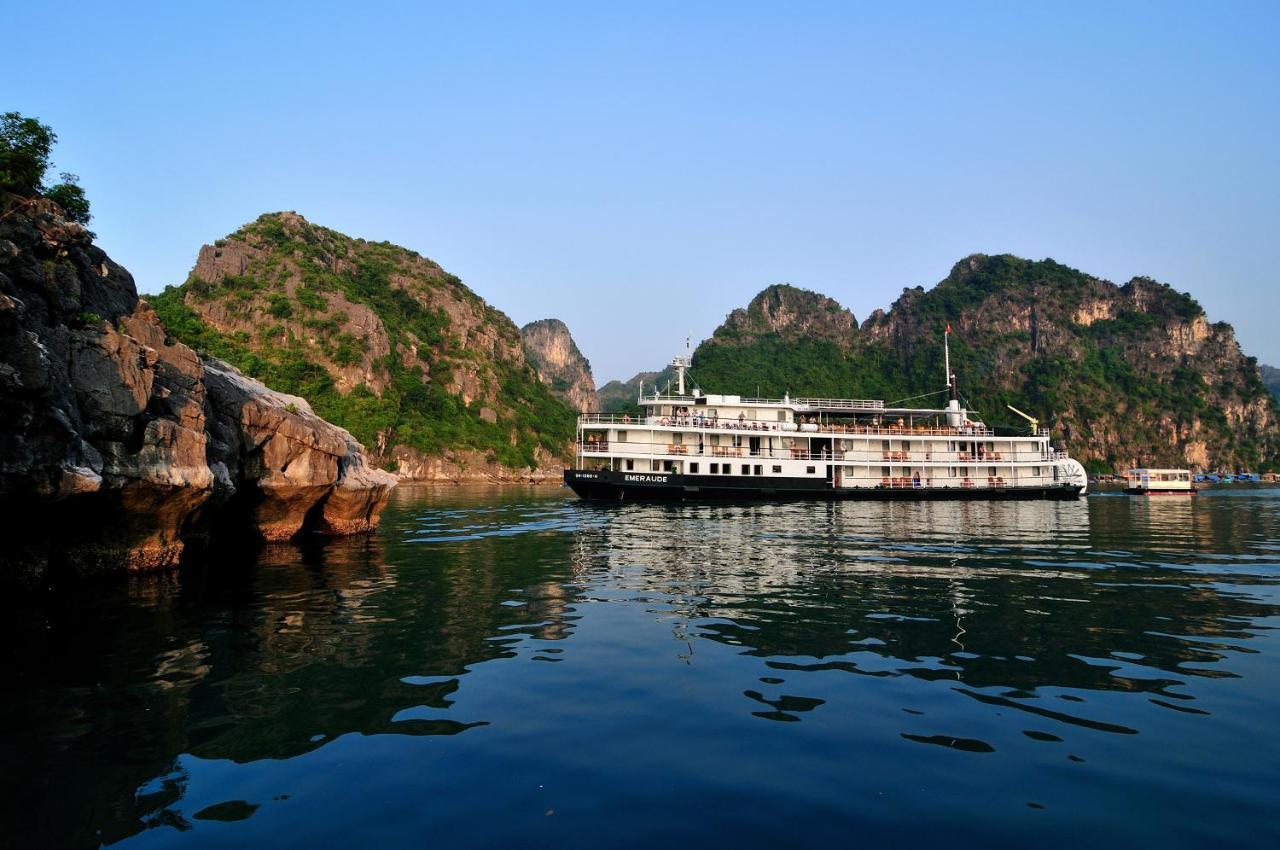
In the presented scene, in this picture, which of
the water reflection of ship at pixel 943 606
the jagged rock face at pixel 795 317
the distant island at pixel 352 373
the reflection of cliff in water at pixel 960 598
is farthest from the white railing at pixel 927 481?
the jagged rock face at pixel 795 317

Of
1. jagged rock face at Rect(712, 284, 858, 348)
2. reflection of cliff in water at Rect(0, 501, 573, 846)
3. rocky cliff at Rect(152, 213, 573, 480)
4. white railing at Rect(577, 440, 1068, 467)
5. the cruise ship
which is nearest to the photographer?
reflection of cliff in water at Rect(0, 501, 573, 846)

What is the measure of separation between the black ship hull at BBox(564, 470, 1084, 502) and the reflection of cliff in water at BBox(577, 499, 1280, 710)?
1567 cm

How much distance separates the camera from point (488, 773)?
216 inches

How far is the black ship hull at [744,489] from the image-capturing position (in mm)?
41469

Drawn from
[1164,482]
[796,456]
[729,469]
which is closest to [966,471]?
[796,456]

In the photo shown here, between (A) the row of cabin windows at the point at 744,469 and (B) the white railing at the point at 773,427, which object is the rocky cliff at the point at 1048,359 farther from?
(A) the row of cabin windows at the point at 744,469

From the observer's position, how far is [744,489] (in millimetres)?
43125

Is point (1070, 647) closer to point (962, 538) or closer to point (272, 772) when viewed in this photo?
point (272, 772)

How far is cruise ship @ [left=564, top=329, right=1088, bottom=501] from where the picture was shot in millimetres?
42625

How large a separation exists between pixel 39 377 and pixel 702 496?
115ft

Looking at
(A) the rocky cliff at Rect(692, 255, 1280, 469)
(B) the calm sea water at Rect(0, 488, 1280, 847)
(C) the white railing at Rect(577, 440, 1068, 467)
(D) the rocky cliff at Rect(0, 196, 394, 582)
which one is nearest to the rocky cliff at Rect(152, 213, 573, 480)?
(A) the rocky cliff at Rect(692, 255, 1280, 469)

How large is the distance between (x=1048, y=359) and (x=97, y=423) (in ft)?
557

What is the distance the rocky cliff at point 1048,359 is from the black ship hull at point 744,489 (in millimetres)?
91767

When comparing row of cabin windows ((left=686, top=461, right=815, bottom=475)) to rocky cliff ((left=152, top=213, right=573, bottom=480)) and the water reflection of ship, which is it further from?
rocky cliff ((left=152, top=213, right=573, bottom=480))
